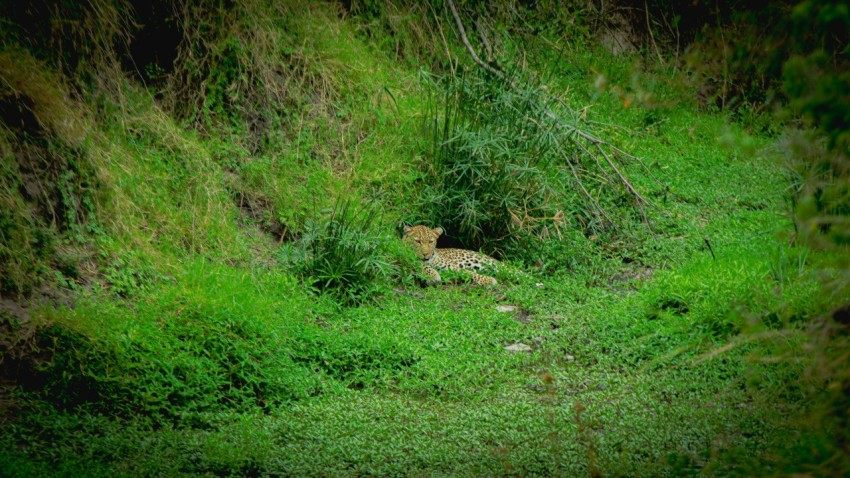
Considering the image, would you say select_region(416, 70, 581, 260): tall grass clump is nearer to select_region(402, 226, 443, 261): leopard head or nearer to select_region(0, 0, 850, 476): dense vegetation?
select_region(0, 0, 850, 476): dense vegetation

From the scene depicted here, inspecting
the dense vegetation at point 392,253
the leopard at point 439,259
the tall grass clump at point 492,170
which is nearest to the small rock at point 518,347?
the dense vegetation at point 392,253

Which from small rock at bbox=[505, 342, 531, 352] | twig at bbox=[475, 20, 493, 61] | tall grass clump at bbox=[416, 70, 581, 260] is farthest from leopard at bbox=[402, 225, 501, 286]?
twig at bbox=[475, 20, 493, 61]

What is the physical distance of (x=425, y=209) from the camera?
8820 millimetres

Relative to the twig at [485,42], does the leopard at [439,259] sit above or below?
below

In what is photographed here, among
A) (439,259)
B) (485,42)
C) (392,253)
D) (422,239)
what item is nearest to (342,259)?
(392,253)

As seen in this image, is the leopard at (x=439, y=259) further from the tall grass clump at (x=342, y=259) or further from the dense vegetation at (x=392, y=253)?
the tall grass clump at (x=342, y=259)

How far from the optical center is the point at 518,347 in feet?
22.2

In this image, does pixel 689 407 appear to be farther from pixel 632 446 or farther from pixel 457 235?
pixel 457 235

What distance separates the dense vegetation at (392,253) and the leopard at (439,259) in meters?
0.15

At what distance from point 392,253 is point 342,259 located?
71cm

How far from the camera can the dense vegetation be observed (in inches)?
175

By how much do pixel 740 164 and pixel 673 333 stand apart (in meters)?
5.71

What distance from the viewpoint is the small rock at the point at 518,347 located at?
669 centimetres

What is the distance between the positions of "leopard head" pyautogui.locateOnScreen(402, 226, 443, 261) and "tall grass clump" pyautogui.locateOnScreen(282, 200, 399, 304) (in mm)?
470
